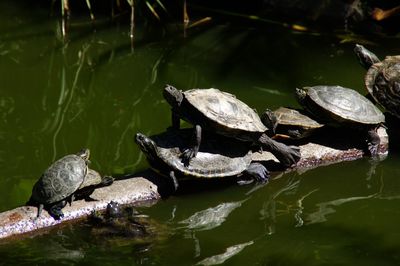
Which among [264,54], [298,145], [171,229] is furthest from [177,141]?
[264,54]

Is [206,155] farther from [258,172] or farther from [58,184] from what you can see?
[58,184]

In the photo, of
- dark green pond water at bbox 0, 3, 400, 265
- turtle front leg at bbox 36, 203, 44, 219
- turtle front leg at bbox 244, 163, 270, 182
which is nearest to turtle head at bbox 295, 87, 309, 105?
dark green pond water at bbox 0, 3, 400, 265

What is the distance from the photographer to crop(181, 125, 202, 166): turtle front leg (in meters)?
4.57

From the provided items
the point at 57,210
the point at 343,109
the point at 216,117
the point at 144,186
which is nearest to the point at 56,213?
the point at 57,210

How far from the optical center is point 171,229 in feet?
13.9

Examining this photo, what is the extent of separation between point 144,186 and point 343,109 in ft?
5.25

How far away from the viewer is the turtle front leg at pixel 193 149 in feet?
15.0

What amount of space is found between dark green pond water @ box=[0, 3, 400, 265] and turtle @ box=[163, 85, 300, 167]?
13.8 inches

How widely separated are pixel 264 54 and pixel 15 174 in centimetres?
358

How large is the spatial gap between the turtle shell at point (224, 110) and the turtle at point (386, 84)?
52.5 inches

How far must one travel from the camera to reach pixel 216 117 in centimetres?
458

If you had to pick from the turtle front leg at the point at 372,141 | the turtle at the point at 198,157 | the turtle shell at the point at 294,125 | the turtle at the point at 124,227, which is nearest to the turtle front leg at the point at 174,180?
the turtle at the point at 198,157

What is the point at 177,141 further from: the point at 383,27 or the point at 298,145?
the point at 383,27

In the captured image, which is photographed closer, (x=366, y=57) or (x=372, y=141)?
(x=372, y=141)
